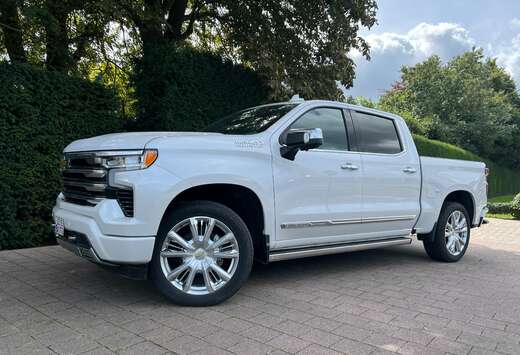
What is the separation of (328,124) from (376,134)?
83 centimetres

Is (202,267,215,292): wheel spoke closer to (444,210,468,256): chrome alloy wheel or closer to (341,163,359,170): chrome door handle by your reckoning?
(341,163,359,170): chrome door handle

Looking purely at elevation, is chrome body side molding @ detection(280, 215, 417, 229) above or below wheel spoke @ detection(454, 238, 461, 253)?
above

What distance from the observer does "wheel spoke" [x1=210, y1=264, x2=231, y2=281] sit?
3928 mm

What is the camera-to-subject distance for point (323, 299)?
429 cm

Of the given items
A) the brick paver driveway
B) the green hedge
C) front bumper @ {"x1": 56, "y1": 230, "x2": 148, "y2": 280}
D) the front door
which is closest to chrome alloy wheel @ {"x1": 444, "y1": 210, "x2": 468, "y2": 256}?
the brick paver driveway

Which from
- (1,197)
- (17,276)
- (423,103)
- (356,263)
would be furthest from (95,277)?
(423,103)

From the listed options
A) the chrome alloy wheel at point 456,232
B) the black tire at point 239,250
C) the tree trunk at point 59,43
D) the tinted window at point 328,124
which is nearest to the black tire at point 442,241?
the chrome alloy wheel at point 456,232

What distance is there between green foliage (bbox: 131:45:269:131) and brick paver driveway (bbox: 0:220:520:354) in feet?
8.90

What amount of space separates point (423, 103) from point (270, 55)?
1008 inches

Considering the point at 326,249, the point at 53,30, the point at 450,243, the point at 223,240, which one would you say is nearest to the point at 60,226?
the point at 223,240

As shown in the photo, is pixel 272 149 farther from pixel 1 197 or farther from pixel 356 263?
pixel 1 197

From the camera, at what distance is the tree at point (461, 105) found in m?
29.5

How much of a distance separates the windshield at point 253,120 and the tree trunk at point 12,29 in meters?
3.58

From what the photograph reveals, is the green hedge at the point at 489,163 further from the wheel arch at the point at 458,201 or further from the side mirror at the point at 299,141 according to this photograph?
the side mirror at the point at 299,141
